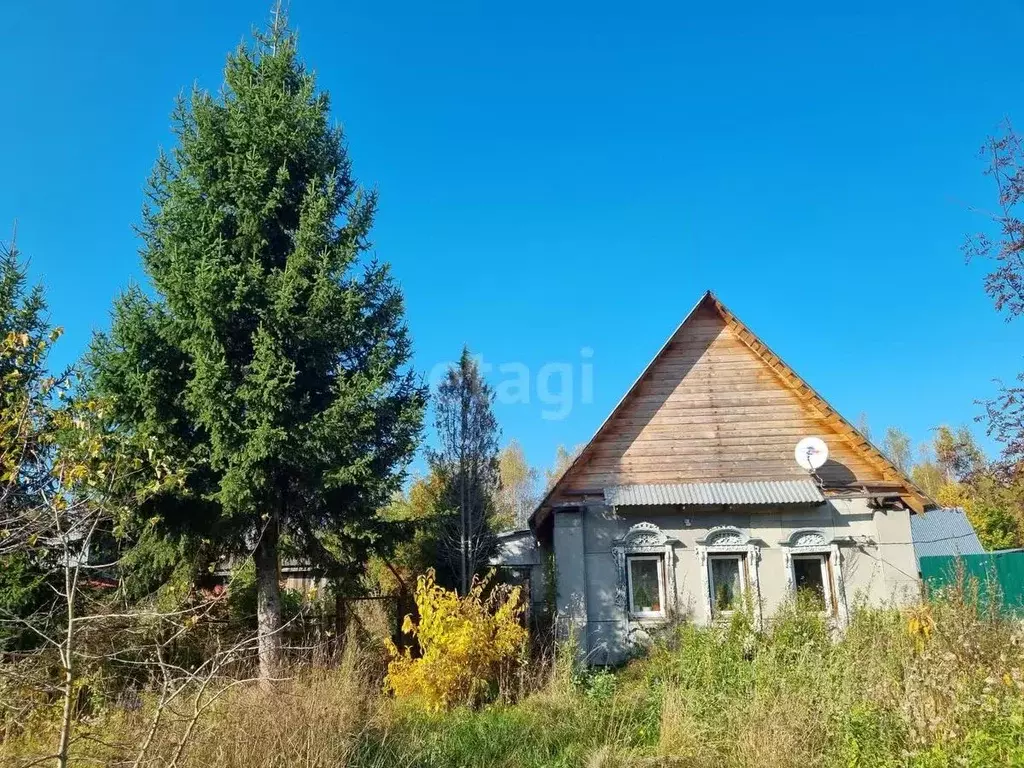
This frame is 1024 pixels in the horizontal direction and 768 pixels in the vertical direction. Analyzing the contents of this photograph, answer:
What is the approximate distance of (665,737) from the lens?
6.62 m

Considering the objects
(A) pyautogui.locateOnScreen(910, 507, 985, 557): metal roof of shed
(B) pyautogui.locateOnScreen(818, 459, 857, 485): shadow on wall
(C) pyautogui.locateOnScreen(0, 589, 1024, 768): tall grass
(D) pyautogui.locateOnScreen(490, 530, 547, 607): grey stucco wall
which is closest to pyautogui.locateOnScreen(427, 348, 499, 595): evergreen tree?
(D) pyautogui.locateOnScreen(490, 530, 547, 607): grey stucco wall

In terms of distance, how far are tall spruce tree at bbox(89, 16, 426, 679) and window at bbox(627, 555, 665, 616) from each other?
4546 mm

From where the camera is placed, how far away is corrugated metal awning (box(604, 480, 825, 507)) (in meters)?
11.8

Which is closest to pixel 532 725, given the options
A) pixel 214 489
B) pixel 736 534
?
pixel 214 489

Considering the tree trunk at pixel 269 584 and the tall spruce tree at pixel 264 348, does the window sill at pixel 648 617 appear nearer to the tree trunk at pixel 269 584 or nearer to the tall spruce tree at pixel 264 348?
the tall spruce tree at pixel 264 348

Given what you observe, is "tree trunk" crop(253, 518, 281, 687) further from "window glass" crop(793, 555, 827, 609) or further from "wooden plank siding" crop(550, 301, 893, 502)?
"window glass" crop(793, 555, 827, 609)

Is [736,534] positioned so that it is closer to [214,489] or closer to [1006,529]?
[214,489]

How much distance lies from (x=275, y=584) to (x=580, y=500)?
5208 millimetres

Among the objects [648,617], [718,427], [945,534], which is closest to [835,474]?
[718,427]

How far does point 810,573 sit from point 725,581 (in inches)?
58.4

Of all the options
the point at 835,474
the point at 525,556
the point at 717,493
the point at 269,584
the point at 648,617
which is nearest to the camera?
the point at 269,584

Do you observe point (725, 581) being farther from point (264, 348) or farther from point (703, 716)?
point (264, 348)

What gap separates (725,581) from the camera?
39.8 feet

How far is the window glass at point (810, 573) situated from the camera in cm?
Answer: 1205
